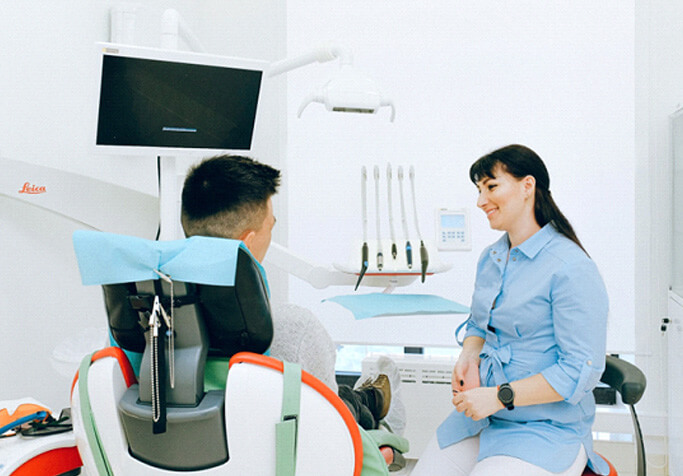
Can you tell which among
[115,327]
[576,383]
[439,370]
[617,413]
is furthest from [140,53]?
[617,413]

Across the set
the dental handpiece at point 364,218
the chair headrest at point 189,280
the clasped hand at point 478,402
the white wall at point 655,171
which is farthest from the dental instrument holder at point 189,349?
the white wall at point 655,171

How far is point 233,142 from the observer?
169 cm

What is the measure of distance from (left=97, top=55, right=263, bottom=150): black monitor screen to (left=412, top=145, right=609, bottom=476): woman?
65 cm

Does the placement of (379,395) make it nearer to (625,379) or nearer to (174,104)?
(625,379)

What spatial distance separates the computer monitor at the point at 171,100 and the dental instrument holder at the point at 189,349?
619 millimetres

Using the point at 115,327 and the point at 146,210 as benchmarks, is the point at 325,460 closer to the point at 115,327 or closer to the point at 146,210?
the point at 115,327

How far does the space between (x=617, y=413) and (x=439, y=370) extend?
0.79 metres

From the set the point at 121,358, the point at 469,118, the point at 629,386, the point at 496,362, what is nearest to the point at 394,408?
the point at 496,362

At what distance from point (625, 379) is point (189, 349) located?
103 cm

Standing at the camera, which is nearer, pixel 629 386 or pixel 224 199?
pixel 224 199

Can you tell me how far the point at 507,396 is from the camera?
54.2 inches

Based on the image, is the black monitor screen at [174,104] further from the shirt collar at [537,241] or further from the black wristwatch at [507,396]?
the black wristwatch at [507,396]

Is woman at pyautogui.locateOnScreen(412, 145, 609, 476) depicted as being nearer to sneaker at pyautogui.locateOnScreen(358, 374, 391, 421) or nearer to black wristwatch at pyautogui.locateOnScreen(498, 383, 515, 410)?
black wristwatch at pyautogui.locateOnScreen(498, 383, 515, 410)

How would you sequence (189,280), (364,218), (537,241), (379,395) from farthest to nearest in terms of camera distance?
1. (364,218)
2. (379,395)
3. (537,241)
4. (189,280)
